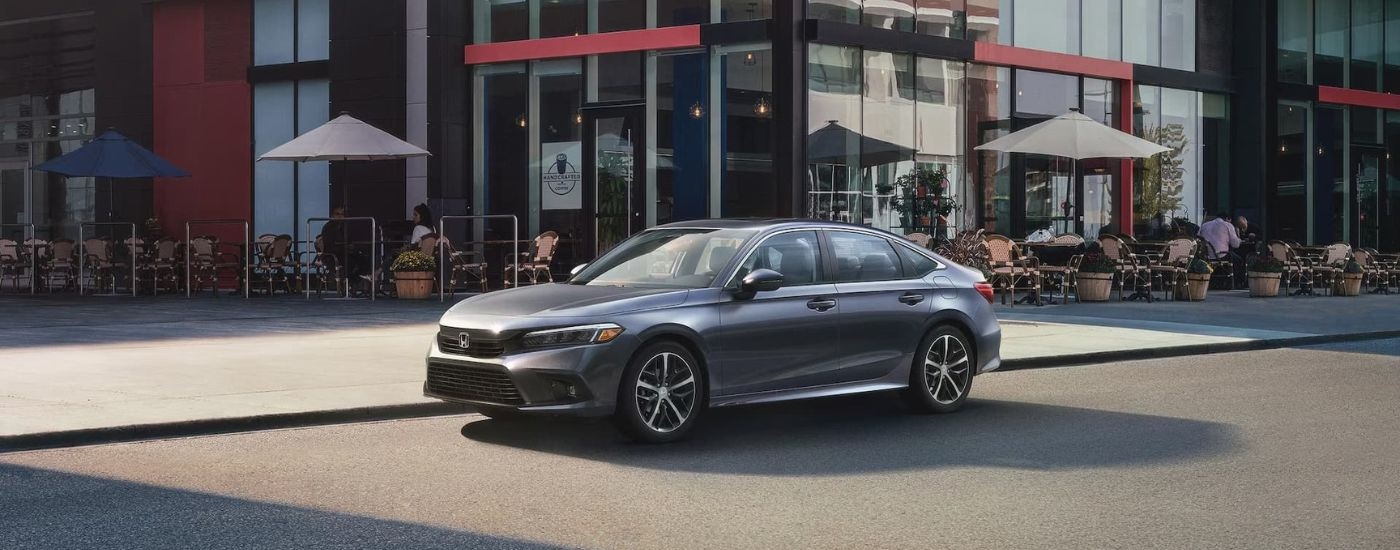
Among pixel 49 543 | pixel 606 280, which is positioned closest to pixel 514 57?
pixel 606 280

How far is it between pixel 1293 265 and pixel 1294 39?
782cm

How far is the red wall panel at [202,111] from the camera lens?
99.0ft

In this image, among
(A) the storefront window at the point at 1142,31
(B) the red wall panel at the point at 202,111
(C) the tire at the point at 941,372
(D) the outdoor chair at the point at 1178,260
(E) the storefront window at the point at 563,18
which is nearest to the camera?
(C) the tire at the point at 941,372

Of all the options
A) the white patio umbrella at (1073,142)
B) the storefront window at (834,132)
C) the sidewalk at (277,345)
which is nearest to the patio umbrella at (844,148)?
the storefront window at (834,132)

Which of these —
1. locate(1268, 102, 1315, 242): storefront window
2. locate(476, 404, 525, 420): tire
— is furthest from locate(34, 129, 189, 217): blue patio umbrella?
locate(1268, 102, 1315, 242): storefront window

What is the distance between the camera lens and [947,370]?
1100 cm

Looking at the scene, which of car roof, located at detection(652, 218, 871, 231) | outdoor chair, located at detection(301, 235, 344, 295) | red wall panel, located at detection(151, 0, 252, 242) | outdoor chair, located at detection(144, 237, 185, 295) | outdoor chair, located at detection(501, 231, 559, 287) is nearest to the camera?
car roof, located at detection(652, 218, 871, 231)

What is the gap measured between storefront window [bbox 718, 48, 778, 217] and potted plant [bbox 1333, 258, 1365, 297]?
1276 cm

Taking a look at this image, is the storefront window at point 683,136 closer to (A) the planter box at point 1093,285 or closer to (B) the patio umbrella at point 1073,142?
(B) the patio umbrella at point 1073,142

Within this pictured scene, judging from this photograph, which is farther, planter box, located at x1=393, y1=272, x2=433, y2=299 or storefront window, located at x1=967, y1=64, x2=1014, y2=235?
storefront window, located at x1=967, y1=64, x2=1014, y2=235

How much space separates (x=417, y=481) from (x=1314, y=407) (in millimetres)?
7158

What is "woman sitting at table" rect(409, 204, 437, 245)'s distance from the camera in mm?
24312

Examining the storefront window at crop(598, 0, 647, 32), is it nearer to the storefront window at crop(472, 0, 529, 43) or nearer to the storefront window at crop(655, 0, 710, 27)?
the storefront window at crop(655, 0, 710, 27)

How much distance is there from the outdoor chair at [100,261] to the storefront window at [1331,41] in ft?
87.7
